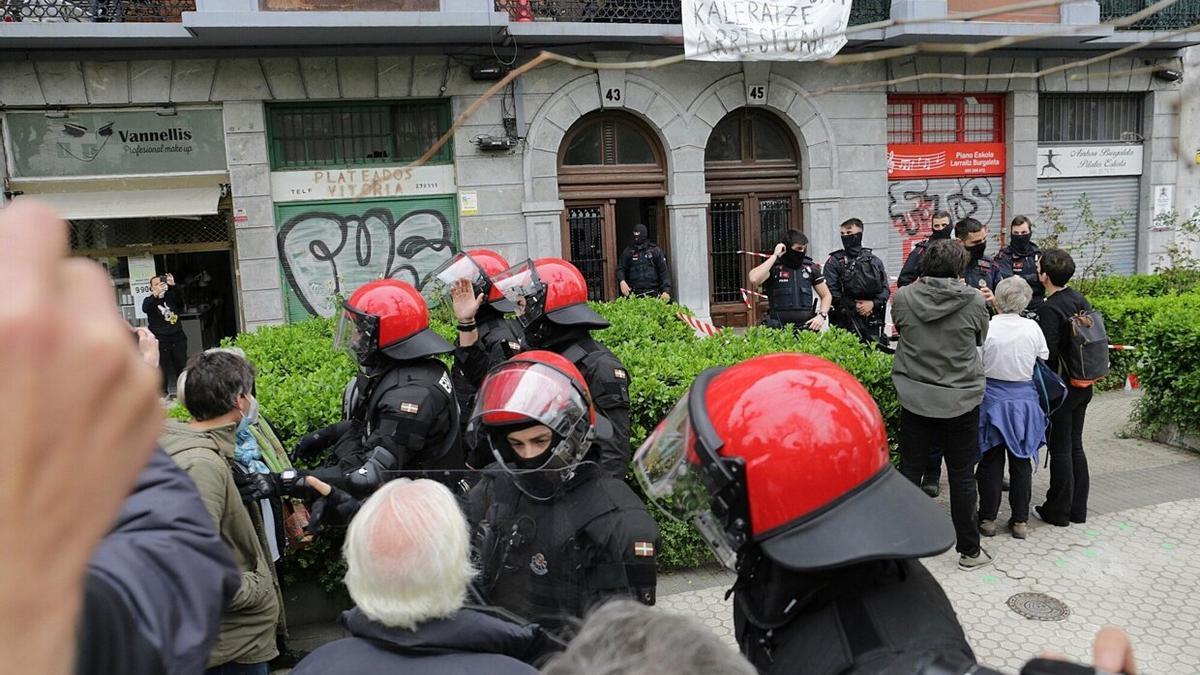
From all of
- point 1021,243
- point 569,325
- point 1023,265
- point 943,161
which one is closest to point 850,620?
point 569,325

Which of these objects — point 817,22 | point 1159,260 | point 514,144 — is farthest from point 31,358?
point 1159,260

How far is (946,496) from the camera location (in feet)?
21.3

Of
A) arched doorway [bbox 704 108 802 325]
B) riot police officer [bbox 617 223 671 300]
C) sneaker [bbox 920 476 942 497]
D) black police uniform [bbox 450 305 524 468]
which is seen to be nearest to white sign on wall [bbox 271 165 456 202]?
riot police officer [bbox 617 223 671 300]

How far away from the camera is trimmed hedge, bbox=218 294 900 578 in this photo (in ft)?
16.1

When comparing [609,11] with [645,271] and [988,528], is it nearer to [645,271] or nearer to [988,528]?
[645,271]

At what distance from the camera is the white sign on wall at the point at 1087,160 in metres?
16.1

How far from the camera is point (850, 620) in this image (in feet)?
5.66

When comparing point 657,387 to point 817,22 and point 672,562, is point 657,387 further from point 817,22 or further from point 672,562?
point 817,22

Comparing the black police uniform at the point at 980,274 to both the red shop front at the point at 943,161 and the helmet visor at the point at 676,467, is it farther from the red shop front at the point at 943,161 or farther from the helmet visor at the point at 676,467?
the red shop front at the point at 943,161

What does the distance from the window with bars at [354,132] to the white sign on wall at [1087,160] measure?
11.6 m

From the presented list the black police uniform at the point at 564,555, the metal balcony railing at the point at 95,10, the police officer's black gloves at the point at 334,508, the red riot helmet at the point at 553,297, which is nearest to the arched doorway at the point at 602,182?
the metal balcony railing at the point at 95,10

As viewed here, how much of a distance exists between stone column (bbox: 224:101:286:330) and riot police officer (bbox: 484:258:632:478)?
8228 millimetres

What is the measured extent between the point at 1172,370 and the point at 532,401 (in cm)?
726

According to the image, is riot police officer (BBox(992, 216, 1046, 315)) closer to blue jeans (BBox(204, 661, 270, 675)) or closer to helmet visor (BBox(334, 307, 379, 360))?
helmet visor (BBox(334, 307, 379, 360))
